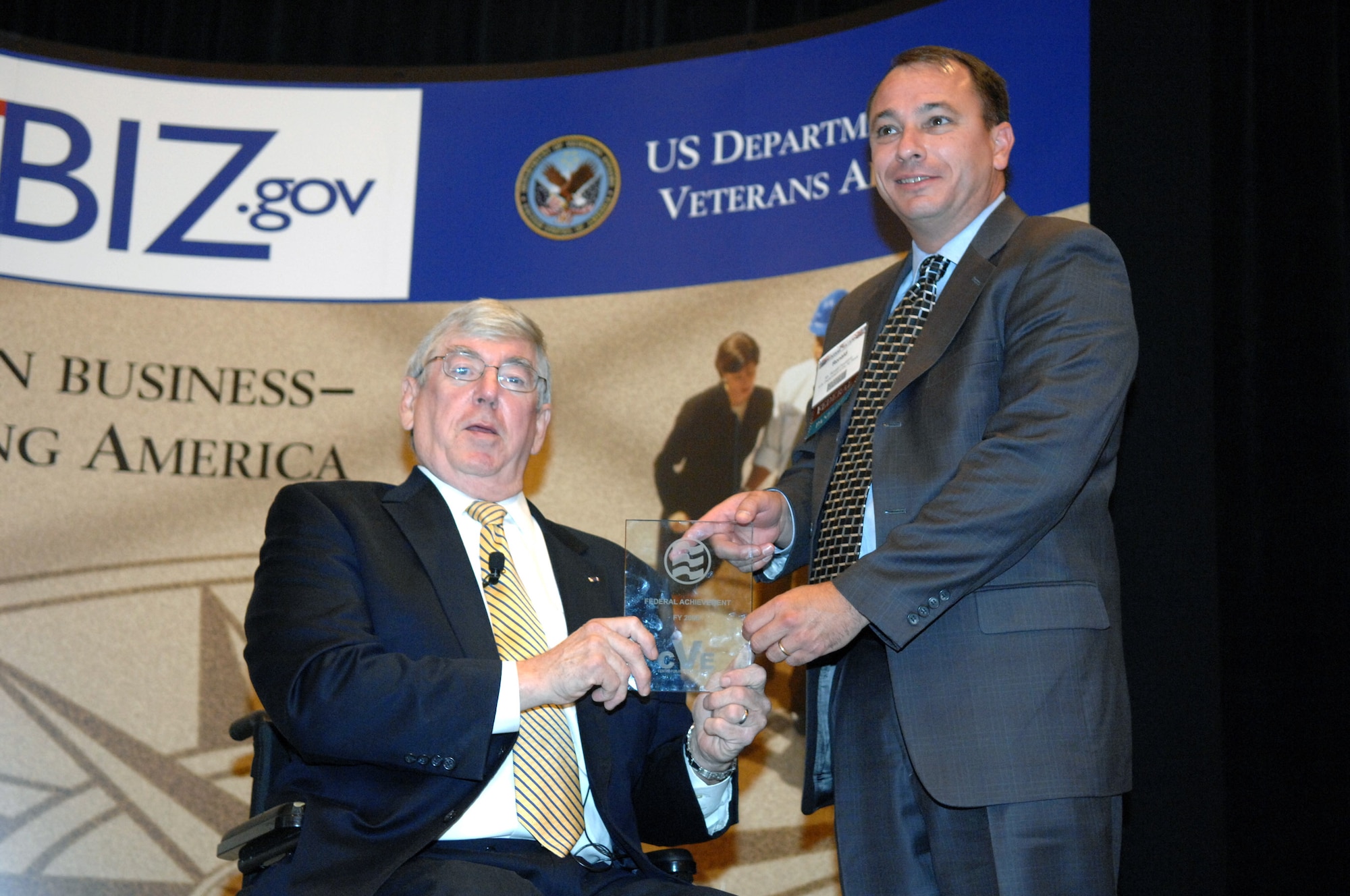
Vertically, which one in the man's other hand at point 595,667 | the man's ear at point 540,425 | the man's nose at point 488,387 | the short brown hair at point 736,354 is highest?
the short brown hair at point 736,354

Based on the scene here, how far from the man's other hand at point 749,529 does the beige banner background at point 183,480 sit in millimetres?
1673

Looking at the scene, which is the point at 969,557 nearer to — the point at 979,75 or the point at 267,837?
the point at 979,75

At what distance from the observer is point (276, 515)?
236 cm

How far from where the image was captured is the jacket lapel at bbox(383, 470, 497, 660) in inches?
89.8

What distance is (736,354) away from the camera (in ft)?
14.4

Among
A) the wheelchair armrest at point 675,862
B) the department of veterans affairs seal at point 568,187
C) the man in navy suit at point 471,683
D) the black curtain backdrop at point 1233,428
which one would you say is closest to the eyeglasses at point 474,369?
the man in navy suit at point 471,683

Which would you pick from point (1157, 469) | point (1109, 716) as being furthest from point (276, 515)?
point (1157, 469)

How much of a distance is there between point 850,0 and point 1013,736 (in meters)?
3.26

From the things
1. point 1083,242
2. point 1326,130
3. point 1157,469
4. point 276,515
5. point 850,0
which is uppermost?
point 850,0

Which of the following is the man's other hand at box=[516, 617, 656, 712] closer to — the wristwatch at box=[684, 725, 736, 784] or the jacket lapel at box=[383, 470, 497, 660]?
the jacket lapel at box=[383, 470, 497, 660]

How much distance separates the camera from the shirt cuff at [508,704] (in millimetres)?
2070

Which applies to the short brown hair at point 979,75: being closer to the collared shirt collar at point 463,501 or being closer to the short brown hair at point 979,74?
the short brown hair at point 979,74

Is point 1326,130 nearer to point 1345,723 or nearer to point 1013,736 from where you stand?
point 1345,723

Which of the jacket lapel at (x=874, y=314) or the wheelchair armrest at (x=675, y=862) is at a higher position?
the jacket lapel at (x=874, y=314)
